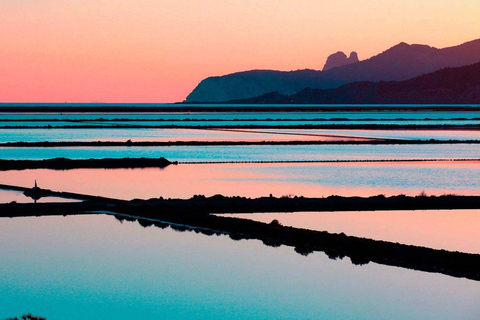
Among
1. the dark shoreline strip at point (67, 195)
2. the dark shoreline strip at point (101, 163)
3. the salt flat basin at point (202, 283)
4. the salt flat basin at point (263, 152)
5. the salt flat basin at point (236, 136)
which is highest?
the salt flat basin at point (236, 136)

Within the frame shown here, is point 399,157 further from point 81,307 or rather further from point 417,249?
point 81,307

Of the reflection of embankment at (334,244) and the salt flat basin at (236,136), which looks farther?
the salt flat basin at (236,136)

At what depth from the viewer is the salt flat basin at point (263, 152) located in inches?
1522

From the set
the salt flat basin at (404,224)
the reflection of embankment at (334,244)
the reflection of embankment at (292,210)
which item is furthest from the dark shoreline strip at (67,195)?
the salt flat basin at (404,224)

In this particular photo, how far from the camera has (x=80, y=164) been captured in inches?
1326

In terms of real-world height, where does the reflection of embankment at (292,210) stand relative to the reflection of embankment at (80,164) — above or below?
below

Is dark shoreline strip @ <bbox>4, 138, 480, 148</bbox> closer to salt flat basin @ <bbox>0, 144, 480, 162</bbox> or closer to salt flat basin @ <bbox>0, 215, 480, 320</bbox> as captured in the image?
salt flat basin @ <bbox>0, 144, 480, 162</bbox>

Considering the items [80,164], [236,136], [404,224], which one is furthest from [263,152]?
[404,224]

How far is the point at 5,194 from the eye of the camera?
23.3 meters

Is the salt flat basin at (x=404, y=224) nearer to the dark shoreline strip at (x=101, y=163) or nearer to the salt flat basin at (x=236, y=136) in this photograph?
the dark shoreline strip at (x=101, y=163)

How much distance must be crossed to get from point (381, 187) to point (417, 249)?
11.5 metres

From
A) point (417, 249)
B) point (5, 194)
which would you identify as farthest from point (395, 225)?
point (5, 194)

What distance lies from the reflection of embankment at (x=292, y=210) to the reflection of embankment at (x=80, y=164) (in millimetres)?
12052

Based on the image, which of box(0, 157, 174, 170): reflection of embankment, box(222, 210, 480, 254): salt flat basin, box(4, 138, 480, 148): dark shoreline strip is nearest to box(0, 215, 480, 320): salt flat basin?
box(222, 210, 480, 254): salt flat basin
